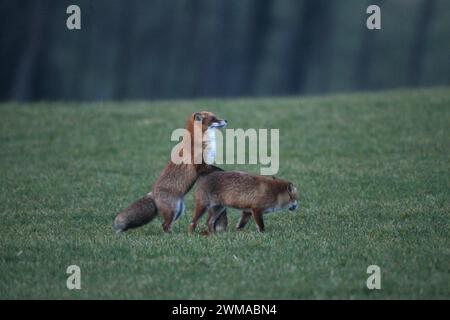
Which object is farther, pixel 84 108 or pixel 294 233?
pixel 84 108

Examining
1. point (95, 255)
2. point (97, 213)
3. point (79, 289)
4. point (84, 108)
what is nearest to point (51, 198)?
point (97, 213)

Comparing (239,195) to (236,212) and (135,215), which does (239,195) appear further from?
(236,212)

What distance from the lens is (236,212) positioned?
13398 millimetres

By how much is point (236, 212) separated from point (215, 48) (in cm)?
2189

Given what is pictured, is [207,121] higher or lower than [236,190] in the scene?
higher

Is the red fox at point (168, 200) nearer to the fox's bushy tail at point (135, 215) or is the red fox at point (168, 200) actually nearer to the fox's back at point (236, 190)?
the fox's bushy tail at point (135, 215)

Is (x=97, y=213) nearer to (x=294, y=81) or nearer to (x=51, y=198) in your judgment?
(x=51, y=198)

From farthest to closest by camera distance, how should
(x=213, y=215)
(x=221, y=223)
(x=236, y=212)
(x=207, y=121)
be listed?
(x=236, y=212)
(x=207, y=121)
(x=221, y=223)
(x=213, y=215)

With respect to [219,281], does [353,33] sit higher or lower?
higher

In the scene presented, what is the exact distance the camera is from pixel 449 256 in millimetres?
9531

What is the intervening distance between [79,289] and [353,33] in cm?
3000

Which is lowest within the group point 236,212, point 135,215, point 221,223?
point 236,212

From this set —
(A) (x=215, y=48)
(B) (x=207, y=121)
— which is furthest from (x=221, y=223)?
(A) (x=215, y=48)

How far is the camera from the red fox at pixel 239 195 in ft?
35.7
